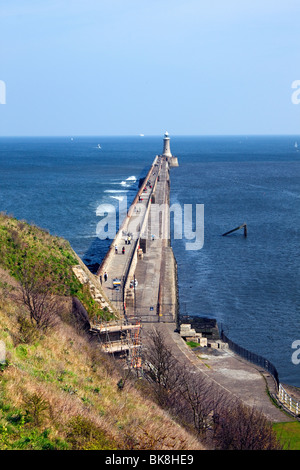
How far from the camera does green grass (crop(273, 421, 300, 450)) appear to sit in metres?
16.6

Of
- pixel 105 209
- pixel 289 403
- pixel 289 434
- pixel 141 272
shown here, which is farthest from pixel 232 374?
pixel 105 209

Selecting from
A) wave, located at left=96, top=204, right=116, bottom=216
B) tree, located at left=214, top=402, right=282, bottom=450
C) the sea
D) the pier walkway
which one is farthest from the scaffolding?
wave, located at left=96, top=204, right=116, bottom=216

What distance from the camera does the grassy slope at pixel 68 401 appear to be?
1100cm

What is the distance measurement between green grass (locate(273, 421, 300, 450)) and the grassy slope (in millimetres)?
4400

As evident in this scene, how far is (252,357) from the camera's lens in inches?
1078

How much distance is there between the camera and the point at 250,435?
13.6 metres

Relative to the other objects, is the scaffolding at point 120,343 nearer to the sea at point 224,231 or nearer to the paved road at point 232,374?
Result: the paved road at point 232,374

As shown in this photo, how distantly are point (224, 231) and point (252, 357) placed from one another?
3767 centimetres

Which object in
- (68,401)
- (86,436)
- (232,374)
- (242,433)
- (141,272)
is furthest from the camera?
(141,272)

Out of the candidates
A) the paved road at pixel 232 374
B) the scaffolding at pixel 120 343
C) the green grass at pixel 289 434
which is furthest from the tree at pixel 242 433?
the scaffolding at pixel 120 343

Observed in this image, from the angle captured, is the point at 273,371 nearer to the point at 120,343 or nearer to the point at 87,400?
the point at 120,343

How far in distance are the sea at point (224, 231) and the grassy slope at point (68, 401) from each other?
13664 mm
